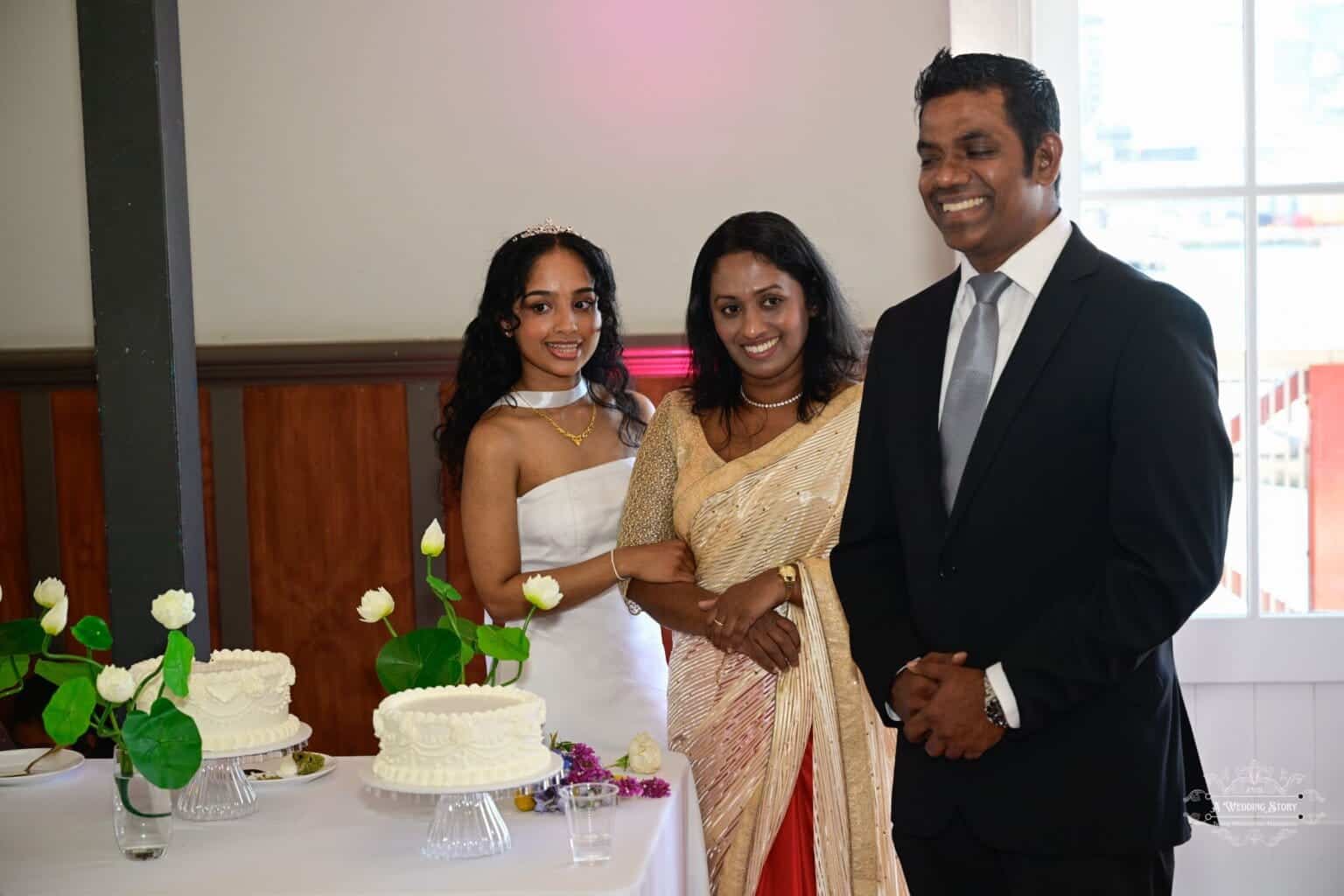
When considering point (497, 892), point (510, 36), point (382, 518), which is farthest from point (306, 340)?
point (497, 892)

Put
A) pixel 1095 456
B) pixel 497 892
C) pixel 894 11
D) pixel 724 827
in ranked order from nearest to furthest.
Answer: pixel 1095 456 < pixel 497 892 < pixel 724 827 < pixel 894 11

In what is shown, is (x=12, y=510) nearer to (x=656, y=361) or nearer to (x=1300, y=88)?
(x=656, y=361)

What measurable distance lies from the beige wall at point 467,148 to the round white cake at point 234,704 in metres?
1.61

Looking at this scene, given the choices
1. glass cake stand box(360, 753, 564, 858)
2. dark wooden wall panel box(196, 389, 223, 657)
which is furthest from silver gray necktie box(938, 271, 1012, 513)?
dark wooden wall panel box(196, 389, 223, 657)

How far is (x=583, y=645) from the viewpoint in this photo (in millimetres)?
2639

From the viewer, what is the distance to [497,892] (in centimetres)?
166

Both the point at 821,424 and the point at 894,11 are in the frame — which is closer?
the point at 821,424

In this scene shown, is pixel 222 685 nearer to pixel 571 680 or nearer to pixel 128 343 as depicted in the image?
pixel 128 343

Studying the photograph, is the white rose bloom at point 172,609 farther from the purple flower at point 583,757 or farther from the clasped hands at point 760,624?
the clasped hands at point 760,624

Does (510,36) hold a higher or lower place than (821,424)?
higher

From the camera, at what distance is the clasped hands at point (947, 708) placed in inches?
62.4

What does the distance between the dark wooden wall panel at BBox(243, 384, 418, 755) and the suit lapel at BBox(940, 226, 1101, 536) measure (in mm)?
2062

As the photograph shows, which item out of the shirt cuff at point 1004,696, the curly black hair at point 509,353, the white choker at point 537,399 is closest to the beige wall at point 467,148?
the curly black hair at point 509,353

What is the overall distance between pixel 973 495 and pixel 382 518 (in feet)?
7.01
